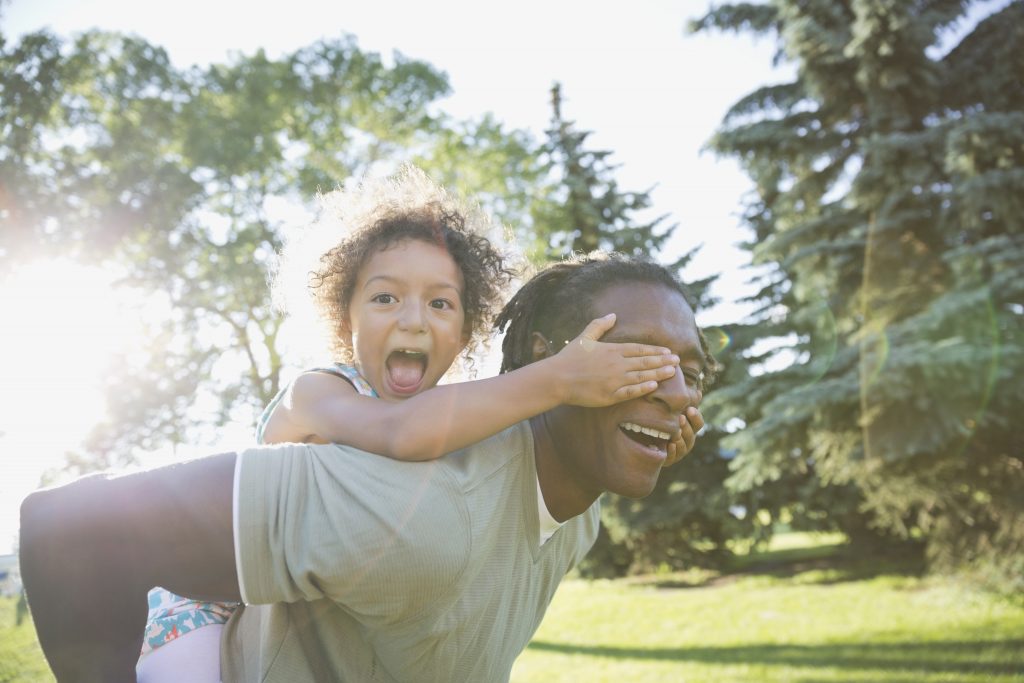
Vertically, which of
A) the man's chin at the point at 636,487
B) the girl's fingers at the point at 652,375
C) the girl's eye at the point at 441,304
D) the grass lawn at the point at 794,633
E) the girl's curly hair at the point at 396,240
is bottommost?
the grass lawn at the point at 794,633

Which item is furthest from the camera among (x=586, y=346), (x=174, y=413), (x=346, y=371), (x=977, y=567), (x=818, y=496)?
(x=174, y=413)

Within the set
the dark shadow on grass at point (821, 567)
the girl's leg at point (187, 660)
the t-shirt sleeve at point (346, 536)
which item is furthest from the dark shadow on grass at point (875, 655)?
the t-shirt sleeve at point (346, 536)

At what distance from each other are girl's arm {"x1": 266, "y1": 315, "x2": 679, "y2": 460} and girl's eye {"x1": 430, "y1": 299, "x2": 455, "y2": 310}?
2.77 feet

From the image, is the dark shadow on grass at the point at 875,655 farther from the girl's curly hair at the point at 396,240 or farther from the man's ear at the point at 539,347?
the man's ear at the point at 539,347

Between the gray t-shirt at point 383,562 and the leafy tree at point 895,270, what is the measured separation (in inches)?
283

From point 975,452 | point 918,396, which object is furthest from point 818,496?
point 918,396

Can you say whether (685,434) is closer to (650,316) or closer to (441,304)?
(650,316)

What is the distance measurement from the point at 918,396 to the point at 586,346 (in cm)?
729

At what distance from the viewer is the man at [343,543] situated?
1.45 metres

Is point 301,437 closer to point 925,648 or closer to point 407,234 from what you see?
point 407,234

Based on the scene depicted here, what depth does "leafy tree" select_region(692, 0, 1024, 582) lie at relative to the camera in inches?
319

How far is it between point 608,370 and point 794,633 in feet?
29.3

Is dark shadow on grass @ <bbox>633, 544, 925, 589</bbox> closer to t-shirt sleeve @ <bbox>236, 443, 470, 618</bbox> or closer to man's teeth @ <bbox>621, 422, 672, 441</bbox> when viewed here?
man's teeth @ <bbox>621, 422, 672, 441</bbox>

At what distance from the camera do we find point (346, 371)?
2680mm
